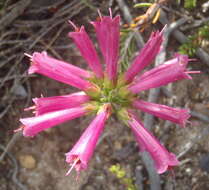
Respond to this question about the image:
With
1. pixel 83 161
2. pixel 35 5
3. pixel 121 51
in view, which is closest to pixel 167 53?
pixel 121 51

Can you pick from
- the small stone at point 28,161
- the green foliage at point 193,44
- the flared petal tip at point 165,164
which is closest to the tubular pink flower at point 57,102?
the flared petal tip at point 165,164

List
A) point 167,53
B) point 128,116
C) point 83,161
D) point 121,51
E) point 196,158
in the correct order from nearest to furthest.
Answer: point 83,161
point 128,116
point 121,51
point 196,158
point 167,53

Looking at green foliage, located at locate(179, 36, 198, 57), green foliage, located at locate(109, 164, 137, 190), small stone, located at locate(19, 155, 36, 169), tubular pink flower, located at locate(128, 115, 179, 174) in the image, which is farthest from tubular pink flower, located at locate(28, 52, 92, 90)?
small stone, located at locate(19, 155, 36, 169)

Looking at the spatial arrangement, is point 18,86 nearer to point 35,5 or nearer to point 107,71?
point 35,5

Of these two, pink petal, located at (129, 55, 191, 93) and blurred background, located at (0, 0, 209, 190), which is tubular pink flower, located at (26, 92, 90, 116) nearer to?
pink petal, located at (129, 55, 191, 93)

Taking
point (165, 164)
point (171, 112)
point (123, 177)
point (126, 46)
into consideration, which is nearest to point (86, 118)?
point (123, 177)

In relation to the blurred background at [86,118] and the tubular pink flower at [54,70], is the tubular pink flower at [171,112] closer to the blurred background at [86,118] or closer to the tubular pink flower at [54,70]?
the tubular pink flower at [54,70]

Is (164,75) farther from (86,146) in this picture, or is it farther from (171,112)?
(86,146)
